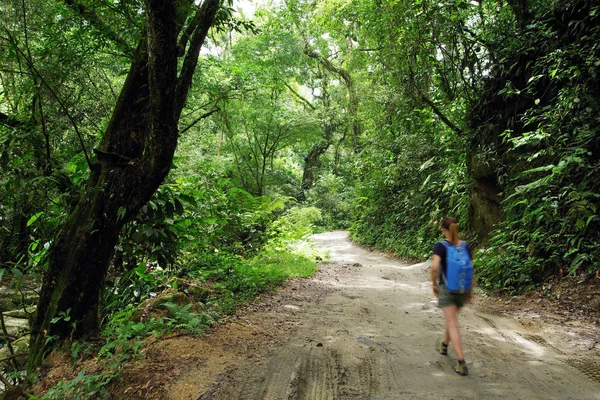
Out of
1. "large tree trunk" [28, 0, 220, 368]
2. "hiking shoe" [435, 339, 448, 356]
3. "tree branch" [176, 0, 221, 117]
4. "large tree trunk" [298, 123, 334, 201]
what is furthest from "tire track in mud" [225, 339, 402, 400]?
"large tree trunk" [298, 123, 334, 201]

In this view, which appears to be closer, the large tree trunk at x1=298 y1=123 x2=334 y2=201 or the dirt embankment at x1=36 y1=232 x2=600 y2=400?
the dirt embankment at x1=36 y1=232 x2=600 y2=400

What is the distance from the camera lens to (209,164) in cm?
991

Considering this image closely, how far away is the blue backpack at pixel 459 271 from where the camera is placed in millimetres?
3807

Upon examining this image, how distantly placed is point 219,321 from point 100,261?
1.74 m

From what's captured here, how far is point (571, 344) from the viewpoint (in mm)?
4465

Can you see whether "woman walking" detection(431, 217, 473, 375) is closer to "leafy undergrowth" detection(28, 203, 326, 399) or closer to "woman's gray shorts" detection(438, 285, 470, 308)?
"woman's gray shorts" detection(438, 285, 470, 308)

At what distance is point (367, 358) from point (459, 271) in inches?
55.9

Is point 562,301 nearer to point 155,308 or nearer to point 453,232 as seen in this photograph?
point 453,232

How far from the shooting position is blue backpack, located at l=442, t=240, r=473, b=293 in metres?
3.81

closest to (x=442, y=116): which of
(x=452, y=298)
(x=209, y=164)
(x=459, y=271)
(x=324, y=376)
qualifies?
(x=209, y=164)

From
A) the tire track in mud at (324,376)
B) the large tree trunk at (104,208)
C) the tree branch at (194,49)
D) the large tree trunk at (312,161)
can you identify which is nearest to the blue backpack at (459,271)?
the tire track in mud at (324,376)

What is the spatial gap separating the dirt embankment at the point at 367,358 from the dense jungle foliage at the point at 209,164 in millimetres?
520

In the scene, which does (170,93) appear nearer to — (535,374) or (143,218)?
(143,218)

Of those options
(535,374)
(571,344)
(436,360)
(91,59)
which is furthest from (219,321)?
(91,59)
